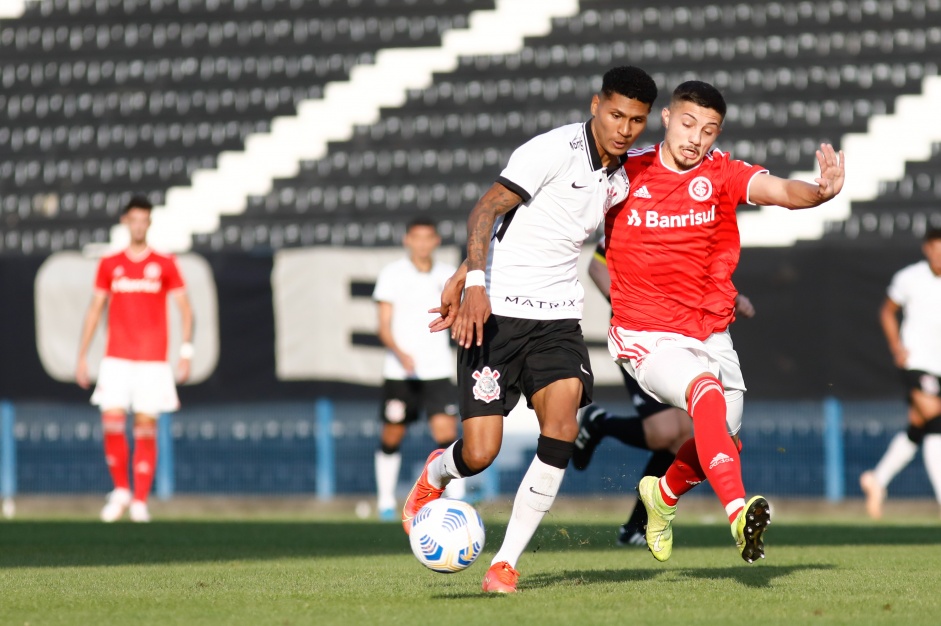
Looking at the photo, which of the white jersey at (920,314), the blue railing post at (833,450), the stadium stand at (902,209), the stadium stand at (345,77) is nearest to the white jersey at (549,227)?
the white jersey at (920,314)

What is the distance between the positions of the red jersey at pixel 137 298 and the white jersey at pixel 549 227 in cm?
599

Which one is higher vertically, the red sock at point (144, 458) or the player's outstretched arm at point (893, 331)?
the player's outstretched arm at point (893, 331)

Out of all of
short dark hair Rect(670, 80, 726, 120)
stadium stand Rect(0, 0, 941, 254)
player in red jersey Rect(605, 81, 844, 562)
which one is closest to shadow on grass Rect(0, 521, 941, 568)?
player in red jersey Rect(605, 81, 844, 562)

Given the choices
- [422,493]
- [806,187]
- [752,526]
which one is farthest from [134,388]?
[752,526]

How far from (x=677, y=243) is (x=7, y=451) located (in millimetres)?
9529

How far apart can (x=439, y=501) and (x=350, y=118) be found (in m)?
12.0

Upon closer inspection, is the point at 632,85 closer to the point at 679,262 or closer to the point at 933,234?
the point at 679,262

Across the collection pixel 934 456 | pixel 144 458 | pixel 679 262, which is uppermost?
pixel 679 262

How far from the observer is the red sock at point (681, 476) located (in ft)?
21.0

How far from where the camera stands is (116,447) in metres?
11.7

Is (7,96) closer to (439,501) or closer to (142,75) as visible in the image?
(142,75)

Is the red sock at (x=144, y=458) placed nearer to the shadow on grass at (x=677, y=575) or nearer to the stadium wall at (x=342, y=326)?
the stadium wall at (x=342, y=326)

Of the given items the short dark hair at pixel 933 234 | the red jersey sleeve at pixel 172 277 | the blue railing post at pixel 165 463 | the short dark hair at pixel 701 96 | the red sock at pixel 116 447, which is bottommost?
the blue railing post at pixel 165 463

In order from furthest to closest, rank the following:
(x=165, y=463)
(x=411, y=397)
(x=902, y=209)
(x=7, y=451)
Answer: (x=902, y=209), (x=7, y=451), (x=165, y=463), (x=411, y=397)
